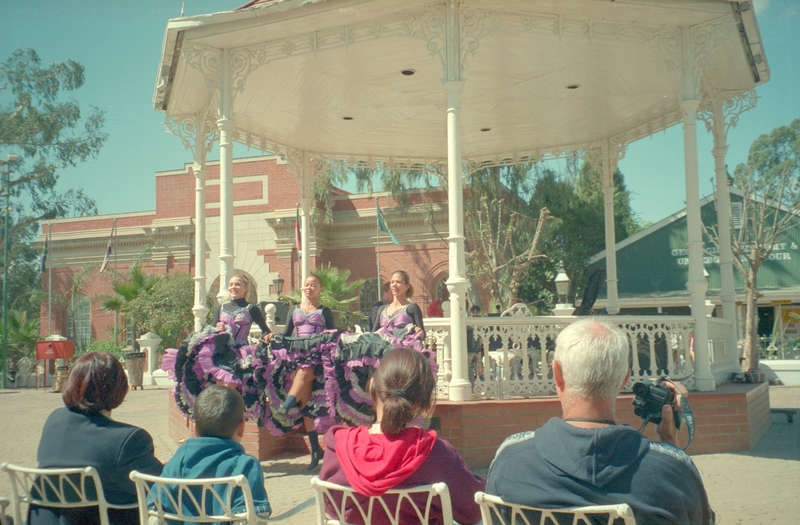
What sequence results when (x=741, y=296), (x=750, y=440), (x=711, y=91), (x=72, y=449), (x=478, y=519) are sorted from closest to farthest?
(x=478, y=519), (x=72, y=449), (x=750, y=440), (x=711, y=91), (x=741, y=296)

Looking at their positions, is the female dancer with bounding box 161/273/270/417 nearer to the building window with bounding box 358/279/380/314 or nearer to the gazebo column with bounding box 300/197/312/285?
the gazebo column with bounding box 300/197/312/285

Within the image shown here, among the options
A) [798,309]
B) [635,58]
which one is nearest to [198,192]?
[635,58]

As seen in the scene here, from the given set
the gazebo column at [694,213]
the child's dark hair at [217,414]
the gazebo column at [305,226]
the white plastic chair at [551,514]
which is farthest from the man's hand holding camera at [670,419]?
the gazebo column at [305,226]

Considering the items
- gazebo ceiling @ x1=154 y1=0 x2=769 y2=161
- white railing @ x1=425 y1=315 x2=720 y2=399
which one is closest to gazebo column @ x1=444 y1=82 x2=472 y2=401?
white railing @ x1=425 y1=315 x2=720 y2=399

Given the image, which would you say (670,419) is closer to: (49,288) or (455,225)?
(455,225)

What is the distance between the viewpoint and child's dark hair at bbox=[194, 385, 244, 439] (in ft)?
9.21

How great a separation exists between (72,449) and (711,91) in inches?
367

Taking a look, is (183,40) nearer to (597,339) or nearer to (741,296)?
(597,339)

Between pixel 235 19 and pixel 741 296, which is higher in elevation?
pixel 235 19

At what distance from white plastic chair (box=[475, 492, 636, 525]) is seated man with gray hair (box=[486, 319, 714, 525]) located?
3cm

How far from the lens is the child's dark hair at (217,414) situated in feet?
9.21

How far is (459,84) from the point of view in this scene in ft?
23.5

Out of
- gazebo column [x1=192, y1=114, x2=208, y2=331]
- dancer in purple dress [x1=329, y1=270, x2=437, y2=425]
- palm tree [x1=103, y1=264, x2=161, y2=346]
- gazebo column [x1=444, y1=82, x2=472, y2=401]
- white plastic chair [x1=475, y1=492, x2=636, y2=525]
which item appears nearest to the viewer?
white plastic chair [x1=475, y1=492, x2=636, y2=525]

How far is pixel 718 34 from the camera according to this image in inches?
300
